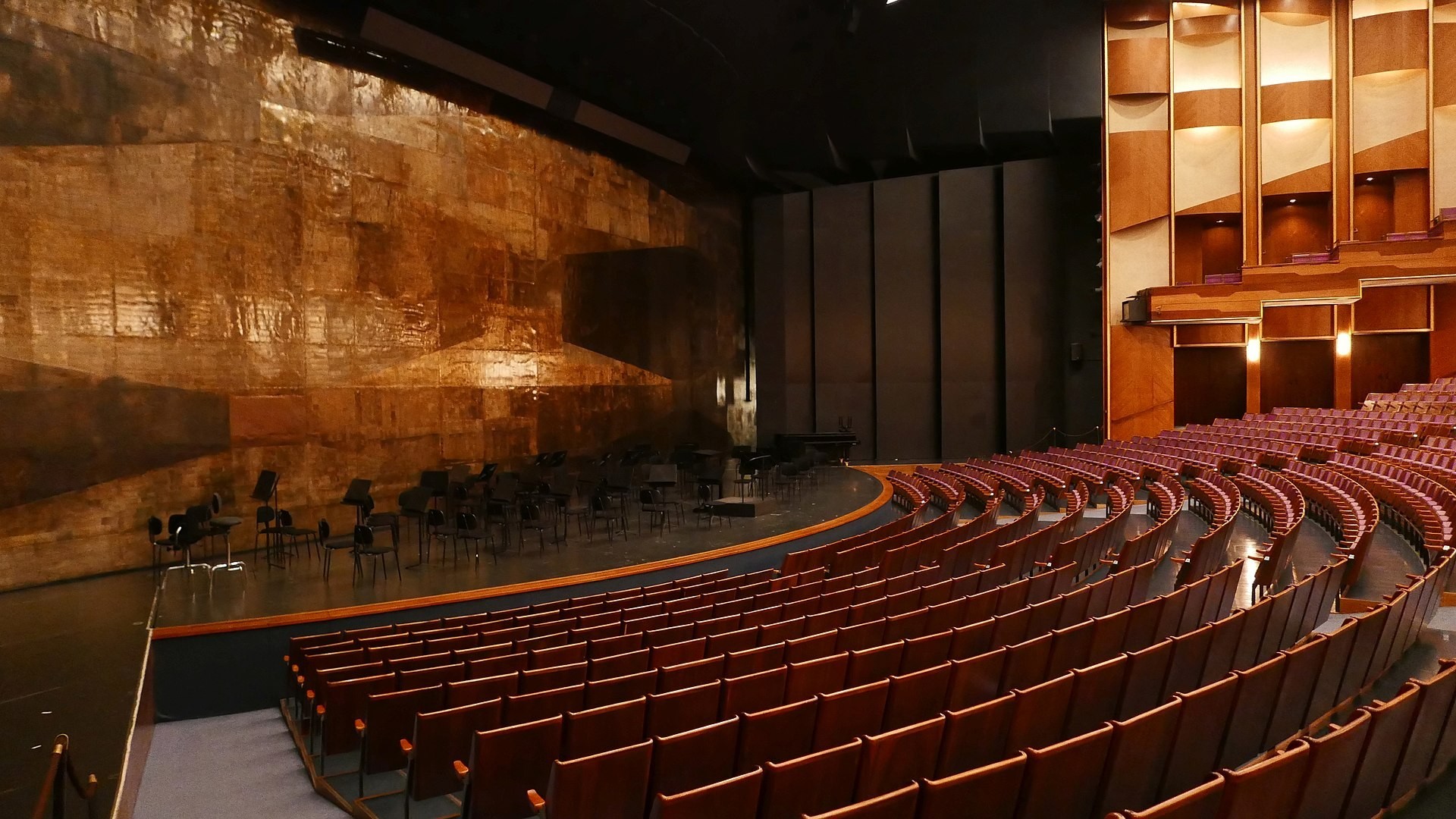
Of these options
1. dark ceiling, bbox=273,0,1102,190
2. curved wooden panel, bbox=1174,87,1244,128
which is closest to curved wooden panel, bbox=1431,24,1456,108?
curved wooden panel, bbox=1174,87,1244,128

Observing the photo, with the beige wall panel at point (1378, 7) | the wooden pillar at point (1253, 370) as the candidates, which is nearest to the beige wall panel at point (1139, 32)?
the beige wall panel at point (1378, 7)

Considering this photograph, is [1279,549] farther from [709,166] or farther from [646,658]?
[709,166]

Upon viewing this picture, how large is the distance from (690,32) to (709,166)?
4.83 metres

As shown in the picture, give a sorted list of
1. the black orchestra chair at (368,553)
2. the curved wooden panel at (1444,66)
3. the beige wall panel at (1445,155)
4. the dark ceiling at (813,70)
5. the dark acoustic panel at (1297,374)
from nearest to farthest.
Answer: the black orchestra chair at (368,553) < the dark ceiling at (813,70) < the curved wooden panel at (1444,66) < the beige wall panel at (1445,155) < the dark acoustic panel at (1297,374)

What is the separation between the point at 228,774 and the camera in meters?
4.10

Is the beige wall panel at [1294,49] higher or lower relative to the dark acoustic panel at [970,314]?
higher

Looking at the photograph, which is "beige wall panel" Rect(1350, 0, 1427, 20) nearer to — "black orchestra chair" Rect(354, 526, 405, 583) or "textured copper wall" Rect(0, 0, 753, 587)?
"textured copper wall" Rect(0, 0, 753, 587)

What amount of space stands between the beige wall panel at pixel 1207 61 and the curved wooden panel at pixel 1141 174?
44.5 inches

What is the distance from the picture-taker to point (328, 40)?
28.5ft

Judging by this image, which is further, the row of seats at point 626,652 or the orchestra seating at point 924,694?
the row of seats at point 626,652

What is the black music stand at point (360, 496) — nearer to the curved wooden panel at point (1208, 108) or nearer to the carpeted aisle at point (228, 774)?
the carpeted aisle at point (228, 774)

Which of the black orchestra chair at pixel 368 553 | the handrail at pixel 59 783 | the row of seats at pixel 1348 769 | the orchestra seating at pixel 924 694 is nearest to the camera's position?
the row of seats at pixel 1348 769

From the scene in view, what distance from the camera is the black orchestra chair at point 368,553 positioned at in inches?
248

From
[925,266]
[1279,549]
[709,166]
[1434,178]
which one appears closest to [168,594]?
[1279,549]
